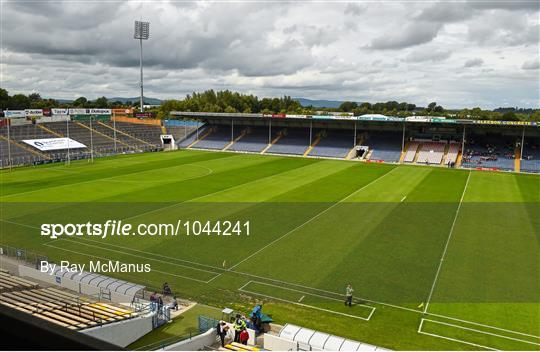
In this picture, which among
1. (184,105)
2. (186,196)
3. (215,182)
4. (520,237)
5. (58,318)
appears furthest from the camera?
(184,105)

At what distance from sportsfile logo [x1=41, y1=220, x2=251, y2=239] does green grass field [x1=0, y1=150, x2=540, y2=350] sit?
0.75m

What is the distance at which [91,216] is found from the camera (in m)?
33.7

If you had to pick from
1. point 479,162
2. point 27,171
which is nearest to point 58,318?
point 27,171

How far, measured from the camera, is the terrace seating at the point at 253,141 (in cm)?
8140

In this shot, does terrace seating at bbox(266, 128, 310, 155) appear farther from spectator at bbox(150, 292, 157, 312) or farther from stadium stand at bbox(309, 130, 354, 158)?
spectator at bbox(150, 292, 157, 312)

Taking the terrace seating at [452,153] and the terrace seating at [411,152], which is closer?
the terrace seating at [452,153]

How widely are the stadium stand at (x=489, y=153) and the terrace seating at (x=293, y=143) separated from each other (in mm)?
26696

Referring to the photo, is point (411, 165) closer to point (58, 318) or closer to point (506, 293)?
point (506, 293)

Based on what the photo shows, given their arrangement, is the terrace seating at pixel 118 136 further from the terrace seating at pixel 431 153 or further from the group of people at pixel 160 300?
the group of people at pixel 160 300

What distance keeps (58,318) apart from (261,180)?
3763cm

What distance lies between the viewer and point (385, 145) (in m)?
76.2

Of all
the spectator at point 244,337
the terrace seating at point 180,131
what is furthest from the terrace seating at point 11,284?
the terrace seating at point 180,131

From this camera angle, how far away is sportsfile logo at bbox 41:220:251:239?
29.7 meters

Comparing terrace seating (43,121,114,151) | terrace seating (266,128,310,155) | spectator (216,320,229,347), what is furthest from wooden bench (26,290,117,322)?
terrace seating (266,128,310,155)
